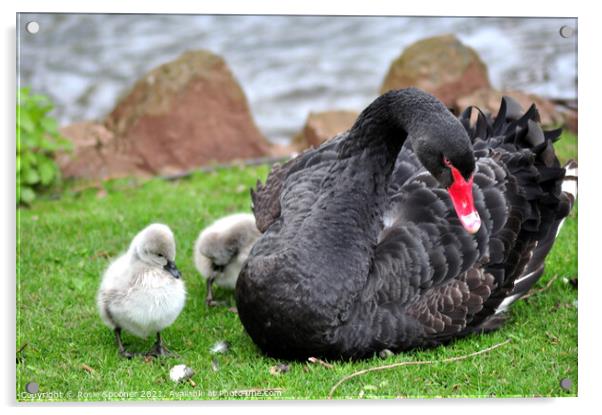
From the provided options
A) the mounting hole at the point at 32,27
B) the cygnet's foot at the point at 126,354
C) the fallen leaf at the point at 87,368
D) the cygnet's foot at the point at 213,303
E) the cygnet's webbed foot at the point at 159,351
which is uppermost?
the mounting hole at the point at 32,27

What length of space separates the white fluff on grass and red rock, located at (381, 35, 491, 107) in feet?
6.66

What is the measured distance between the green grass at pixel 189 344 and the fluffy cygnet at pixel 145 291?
13 cm

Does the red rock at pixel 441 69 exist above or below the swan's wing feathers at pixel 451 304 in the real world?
above

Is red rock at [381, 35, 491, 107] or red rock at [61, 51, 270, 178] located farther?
red rock at [61, 51, 270, 178]

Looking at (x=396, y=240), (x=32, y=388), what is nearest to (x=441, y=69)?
(x=396, y=240)

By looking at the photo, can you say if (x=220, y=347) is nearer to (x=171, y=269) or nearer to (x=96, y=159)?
(x=171, y=269)

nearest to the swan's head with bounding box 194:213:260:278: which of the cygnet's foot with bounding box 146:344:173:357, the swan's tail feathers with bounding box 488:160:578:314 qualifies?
the cygnet's foot with bounding box 146:344:173:357

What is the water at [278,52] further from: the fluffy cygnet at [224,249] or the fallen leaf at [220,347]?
the fallen leaf at [220,347]

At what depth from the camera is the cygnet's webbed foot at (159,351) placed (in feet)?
14.4

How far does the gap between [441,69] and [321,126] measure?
0.96 m

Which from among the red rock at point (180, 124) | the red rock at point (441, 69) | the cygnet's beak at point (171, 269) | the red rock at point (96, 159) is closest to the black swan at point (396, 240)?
the cygnet's beak at point (171, 269)

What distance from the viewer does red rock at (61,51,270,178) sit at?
6320 mm

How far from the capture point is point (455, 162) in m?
3.86

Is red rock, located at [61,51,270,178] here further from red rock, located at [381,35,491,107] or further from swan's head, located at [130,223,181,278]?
swan's head, located at [130,223,181,278]
